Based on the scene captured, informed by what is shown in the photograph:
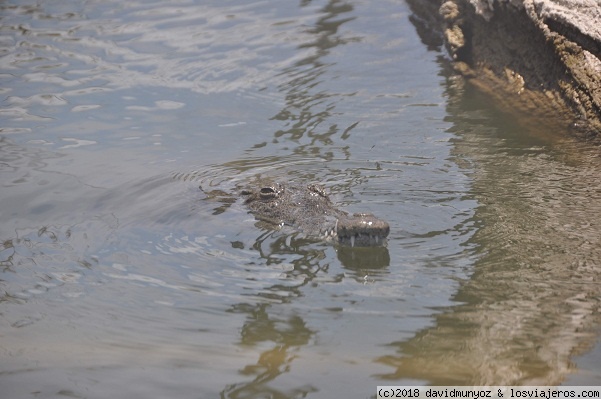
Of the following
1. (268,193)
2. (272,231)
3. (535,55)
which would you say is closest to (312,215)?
(272,231)

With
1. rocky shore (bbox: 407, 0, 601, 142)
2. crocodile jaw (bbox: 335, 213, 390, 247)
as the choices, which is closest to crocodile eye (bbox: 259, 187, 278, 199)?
crocodile jaw (bbox: 335, 213, 390, 247)

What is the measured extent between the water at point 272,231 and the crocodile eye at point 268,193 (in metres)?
0.30

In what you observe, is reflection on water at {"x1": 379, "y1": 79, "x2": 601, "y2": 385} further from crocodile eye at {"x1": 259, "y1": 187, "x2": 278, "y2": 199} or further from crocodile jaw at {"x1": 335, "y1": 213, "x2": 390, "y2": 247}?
crocodile eye at {"x1": 259, "y1": 187, "x2": 278, "y2": 199}

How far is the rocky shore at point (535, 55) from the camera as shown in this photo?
6770mm

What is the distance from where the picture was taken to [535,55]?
775cm

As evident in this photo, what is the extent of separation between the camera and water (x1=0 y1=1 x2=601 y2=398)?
3797mm

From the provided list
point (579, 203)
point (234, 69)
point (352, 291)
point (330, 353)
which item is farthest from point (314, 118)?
point (330, 353)

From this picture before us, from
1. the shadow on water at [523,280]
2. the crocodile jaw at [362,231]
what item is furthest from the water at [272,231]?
the crocodile jaw at [362,231]

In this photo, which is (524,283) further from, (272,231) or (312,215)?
(272,231)

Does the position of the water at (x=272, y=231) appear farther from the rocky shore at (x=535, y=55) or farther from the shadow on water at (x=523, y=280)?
the rocky shore at (x=535, y=55)

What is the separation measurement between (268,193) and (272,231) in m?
0.43

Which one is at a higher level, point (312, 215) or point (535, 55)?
point (535, 55)

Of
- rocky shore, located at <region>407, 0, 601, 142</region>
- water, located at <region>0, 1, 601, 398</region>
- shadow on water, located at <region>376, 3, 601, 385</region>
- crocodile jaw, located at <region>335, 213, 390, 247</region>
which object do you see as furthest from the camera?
rocky shore, located at <region>407, 0, 601, 142</region>

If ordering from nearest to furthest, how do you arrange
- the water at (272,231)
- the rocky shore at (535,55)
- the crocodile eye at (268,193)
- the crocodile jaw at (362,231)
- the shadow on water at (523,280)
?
the shadow on water at (523,280)
the water at (272,231)
the crocodile jaw at (362,231)
the crocodile eye at (268,193)
the rocky shore at (535,55)
